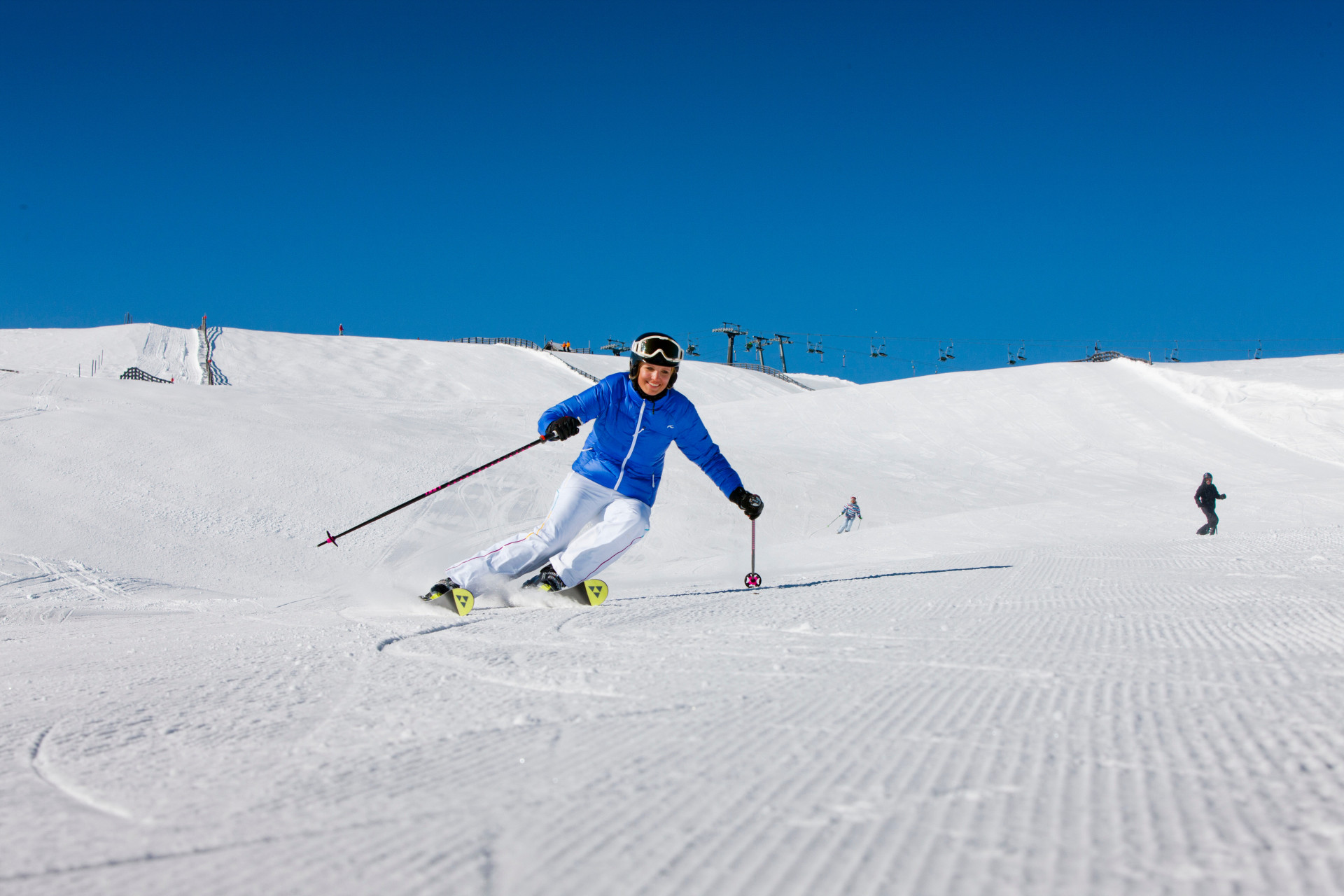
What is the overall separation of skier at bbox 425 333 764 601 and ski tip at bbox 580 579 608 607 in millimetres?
156

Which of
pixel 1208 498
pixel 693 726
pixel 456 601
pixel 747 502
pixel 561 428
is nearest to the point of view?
pixel 693 726

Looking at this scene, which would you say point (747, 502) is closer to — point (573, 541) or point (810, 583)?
point (810, 583)

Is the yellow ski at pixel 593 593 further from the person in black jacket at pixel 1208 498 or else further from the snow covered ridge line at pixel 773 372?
the snow covered ridge line at pixel 773 372

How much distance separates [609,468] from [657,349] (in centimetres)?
87

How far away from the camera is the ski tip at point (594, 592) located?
492cm

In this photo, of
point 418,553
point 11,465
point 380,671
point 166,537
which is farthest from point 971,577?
point 11,465

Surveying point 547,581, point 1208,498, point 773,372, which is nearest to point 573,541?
point 547,581

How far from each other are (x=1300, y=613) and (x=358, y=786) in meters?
3.55

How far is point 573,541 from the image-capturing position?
5320 mm

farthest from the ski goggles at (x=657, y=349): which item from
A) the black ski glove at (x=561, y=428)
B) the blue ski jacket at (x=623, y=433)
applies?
the black ski glove at (x=561, y=428)

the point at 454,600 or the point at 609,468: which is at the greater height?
the point at 609,468

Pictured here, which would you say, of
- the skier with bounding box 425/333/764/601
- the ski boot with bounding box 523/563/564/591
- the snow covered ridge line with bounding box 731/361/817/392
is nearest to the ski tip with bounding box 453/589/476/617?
the skier with bounding box 425/333/764/601

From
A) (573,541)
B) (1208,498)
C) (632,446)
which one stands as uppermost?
(632,446)

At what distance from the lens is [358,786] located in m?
1.42
